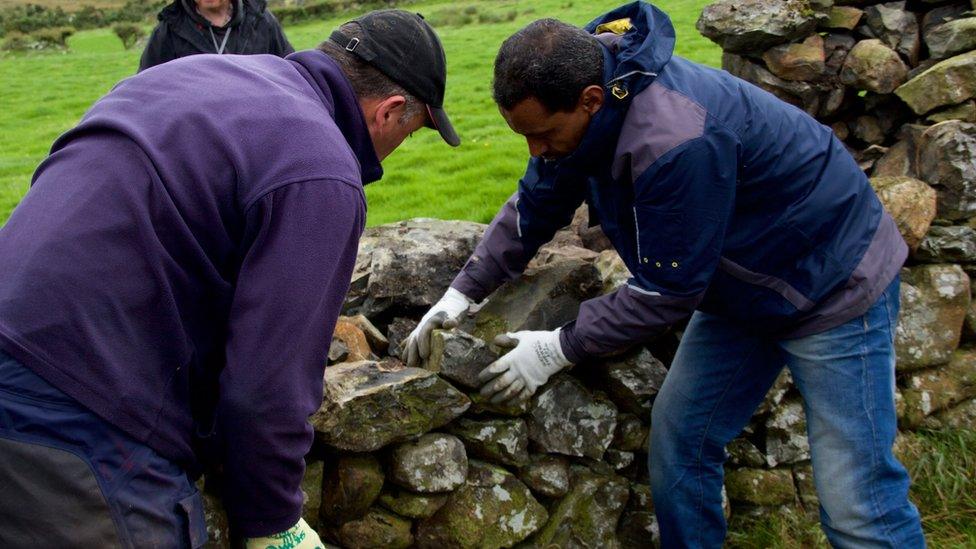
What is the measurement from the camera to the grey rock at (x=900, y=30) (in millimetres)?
5738

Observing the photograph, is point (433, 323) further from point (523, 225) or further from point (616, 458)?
point (616, 458)

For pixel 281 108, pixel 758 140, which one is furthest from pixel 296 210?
pixel 758 140

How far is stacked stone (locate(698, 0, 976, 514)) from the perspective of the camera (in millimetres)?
4582

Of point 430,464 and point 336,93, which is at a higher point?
point 336,93

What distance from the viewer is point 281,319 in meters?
2.22

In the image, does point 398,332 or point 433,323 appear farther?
point 398,332

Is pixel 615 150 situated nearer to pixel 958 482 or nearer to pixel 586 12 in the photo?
pixel 958 482

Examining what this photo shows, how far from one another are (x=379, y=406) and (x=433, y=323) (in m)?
→ 0.57

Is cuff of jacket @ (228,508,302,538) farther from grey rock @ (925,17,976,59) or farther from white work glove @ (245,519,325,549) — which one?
grey rock @ (925,17,976,59)

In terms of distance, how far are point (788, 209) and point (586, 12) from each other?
20.0m

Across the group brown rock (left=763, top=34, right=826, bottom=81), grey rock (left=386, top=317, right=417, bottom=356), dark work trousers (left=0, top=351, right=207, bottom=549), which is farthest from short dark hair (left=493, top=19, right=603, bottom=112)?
brown rock (left=763, top=34, right=826, bottom=81)

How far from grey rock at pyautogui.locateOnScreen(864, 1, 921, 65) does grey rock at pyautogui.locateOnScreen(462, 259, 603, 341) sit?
2976mm

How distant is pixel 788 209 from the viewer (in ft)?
10.9

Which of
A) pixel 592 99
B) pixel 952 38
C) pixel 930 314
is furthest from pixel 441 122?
pixel 952 38
